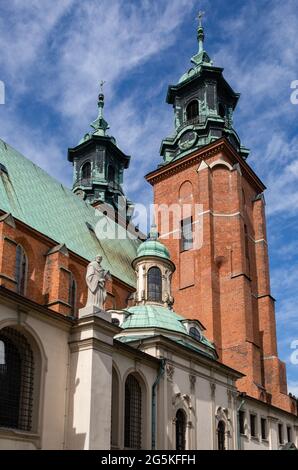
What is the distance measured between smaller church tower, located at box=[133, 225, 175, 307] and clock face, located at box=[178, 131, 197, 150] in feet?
41.2

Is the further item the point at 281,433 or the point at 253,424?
the point at 281,433

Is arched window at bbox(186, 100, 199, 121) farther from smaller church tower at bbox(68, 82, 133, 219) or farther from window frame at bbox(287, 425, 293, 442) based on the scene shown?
→ window frame at bbox(287, 425, 293, 442)

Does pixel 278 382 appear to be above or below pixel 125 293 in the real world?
below

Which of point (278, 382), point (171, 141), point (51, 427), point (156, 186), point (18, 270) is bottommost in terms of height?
point (51, 427)

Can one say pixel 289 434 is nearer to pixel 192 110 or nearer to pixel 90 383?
pixel 90 383

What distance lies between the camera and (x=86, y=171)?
51.7m

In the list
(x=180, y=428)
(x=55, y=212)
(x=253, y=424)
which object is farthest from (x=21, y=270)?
(x=253, y=424)

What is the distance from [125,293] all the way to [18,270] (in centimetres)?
788

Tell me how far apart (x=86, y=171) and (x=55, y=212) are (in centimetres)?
2034

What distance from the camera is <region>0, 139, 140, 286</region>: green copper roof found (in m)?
28.9

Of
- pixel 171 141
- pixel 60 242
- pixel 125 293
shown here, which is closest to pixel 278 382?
pixel 125 293

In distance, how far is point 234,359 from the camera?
3288cm
